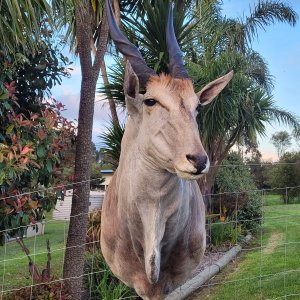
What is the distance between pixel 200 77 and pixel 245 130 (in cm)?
291

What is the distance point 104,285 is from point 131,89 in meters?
5.88

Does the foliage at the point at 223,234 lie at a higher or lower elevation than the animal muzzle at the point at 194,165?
lower

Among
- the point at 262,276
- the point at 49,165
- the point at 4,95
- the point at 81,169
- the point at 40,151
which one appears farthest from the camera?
the point at 262,276

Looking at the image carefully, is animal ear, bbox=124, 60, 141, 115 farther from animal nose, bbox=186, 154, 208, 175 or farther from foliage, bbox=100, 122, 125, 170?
foliage, bbox=100, 122, 125, 170

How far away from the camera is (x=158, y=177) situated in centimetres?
235

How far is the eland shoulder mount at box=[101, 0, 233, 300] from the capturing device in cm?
225

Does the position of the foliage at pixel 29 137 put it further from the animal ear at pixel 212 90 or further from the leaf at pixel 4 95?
the animal ear at pixel 212 90

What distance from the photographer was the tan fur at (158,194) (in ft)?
7.42

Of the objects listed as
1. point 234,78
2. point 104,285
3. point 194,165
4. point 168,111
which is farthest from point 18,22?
point 234,78

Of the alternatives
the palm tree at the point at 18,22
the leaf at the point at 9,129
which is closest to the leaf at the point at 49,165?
the leaf at the point at 9,129

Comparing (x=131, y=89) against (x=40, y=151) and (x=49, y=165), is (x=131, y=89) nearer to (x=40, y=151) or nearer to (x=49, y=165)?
(x=40, y=151)

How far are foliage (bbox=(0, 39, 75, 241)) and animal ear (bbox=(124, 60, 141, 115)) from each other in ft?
8.57

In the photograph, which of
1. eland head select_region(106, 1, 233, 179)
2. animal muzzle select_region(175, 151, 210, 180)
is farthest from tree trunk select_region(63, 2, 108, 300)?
animal muzzle select_region(175, 151, 210, 180)

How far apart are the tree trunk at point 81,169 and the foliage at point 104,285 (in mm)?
637
